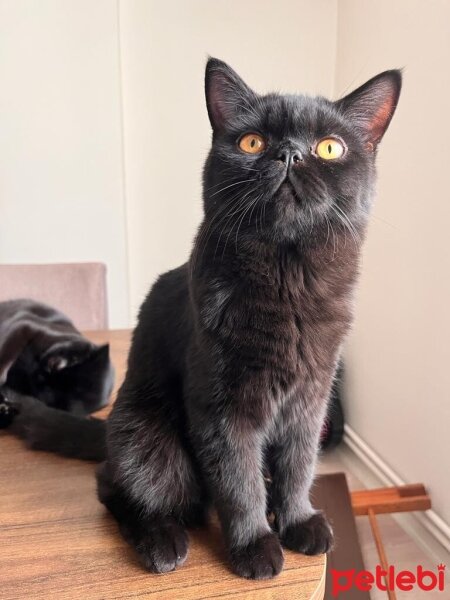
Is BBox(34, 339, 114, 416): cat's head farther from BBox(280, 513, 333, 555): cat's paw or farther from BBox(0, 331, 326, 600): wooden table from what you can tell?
BBox(280, 513, 333, 555): cat's paw

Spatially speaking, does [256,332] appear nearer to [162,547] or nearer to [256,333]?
[256,333]

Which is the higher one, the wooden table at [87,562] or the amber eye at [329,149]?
the amber eye at [329,149]

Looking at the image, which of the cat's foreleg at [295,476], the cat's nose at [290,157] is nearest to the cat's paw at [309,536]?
the cat's foreleg at [295,476]

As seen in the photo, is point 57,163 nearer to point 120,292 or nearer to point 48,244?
point 48,244

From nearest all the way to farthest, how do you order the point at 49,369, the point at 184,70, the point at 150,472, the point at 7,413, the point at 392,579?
1. the point at 150,472
2. the point at 7,413
3. the point at 49,369
4. the point at 392,579
5. the point at 184,70

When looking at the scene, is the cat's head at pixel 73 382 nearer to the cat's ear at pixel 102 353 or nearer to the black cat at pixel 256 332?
the cat's ear at pixel 102 353

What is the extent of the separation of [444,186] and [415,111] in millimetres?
255

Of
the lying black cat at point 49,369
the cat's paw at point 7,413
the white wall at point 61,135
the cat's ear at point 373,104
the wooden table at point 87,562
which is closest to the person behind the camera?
the wooden table at point 87,562

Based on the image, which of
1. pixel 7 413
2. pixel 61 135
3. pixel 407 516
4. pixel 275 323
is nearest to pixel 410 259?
pixel 407 516

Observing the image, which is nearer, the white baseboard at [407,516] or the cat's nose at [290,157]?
the cat's nose at [290,157]

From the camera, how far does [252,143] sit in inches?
→ 24.9

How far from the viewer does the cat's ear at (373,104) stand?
2.17 feet

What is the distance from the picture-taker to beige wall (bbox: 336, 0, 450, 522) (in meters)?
1.35

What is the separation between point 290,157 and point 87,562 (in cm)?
52
